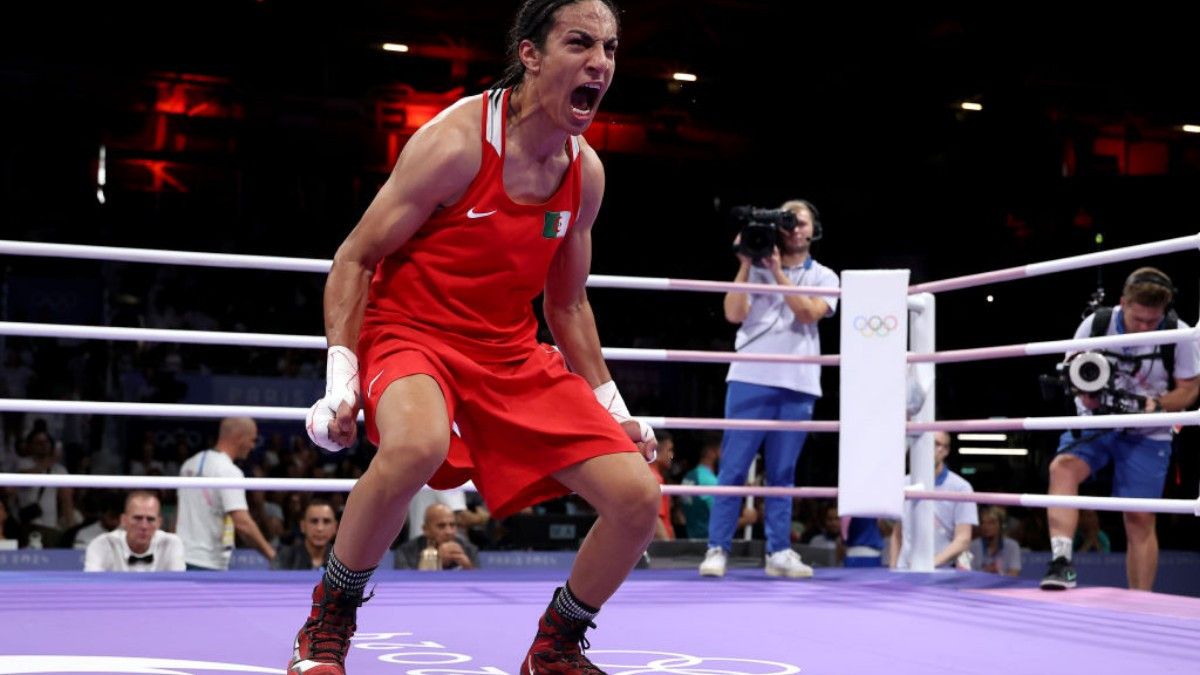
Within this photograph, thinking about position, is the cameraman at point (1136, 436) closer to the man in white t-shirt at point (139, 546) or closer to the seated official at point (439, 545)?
the seated official at point (439, 545)

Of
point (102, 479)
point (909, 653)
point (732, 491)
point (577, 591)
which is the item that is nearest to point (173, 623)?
point (102, 479)

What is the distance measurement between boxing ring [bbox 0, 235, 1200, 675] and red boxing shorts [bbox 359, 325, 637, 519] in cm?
30

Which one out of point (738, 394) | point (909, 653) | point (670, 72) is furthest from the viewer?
point (670, 72)

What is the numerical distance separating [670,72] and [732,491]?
8.33m

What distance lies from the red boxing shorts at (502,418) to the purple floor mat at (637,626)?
0.30 metres

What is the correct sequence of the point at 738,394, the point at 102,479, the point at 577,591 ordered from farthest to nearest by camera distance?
the point at 738,394, the point at 102,479, the point at 577,591

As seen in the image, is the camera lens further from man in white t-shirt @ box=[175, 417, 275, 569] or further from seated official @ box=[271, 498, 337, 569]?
man in white t-shirt @ box=[175, 417, 275, 569]

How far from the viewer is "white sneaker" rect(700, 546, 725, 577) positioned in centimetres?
370

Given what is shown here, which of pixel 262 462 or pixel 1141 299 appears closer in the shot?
pixel 1141 299

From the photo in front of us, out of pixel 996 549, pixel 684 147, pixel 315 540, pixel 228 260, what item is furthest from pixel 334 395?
pixel 684 147

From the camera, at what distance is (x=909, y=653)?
7.29ft

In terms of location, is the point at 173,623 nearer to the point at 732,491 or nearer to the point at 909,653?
the point at 909,653

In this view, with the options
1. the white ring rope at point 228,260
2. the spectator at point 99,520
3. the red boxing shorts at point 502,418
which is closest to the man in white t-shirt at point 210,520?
the white ring rope at point 228,260

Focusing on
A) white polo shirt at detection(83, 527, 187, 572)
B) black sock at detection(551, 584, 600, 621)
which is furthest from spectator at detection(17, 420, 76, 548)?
black sock at detection(551, 584, 600, 621)
